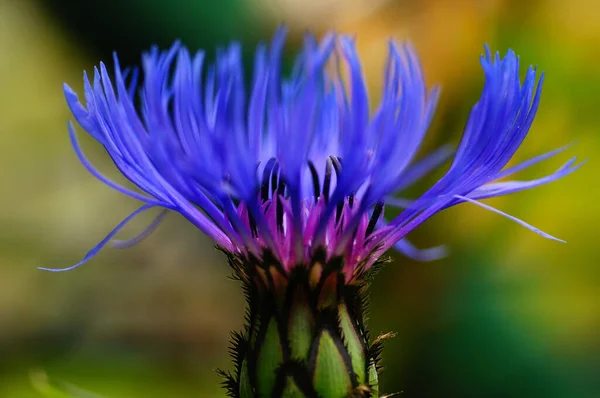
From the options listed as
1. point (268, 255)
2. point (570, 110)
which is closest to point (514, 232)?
point (570, 110)

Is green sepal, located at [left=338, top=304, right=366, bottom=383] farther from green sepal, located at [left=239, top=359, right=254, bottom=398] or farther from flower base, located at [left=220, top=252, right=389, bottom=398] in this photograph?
green sepal, located at [left=239, top=359, right=254, bottom=398]

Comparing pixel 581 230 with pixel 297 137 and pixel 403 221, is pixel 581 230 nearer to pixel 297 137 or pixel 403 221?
pixel 403 221

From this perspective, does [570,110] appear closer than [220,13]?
Yes

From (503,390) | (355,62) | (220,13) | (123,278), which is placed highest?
(220,13)

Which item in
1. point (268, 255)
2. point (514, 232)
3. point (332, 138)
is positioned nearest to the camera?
point (268, 255)

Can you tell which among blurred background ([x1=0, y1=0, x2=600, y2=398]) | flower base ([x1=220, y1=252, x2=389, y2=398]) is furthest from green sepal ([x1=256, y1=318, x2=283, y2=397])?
blurred background ([x1=0, y1=0, x2=600, y2=398])

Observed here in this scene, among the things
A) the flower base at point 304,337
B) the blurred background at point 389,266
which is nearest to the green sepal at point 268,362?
the flower base at point 304,337

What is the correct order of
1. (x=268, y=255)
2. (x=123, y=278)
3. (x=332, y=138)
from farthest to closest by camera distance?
(x=123, y=278), (x=332, y=138), (x=268, y=255)

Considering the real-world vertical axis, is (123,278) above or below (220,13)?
below
